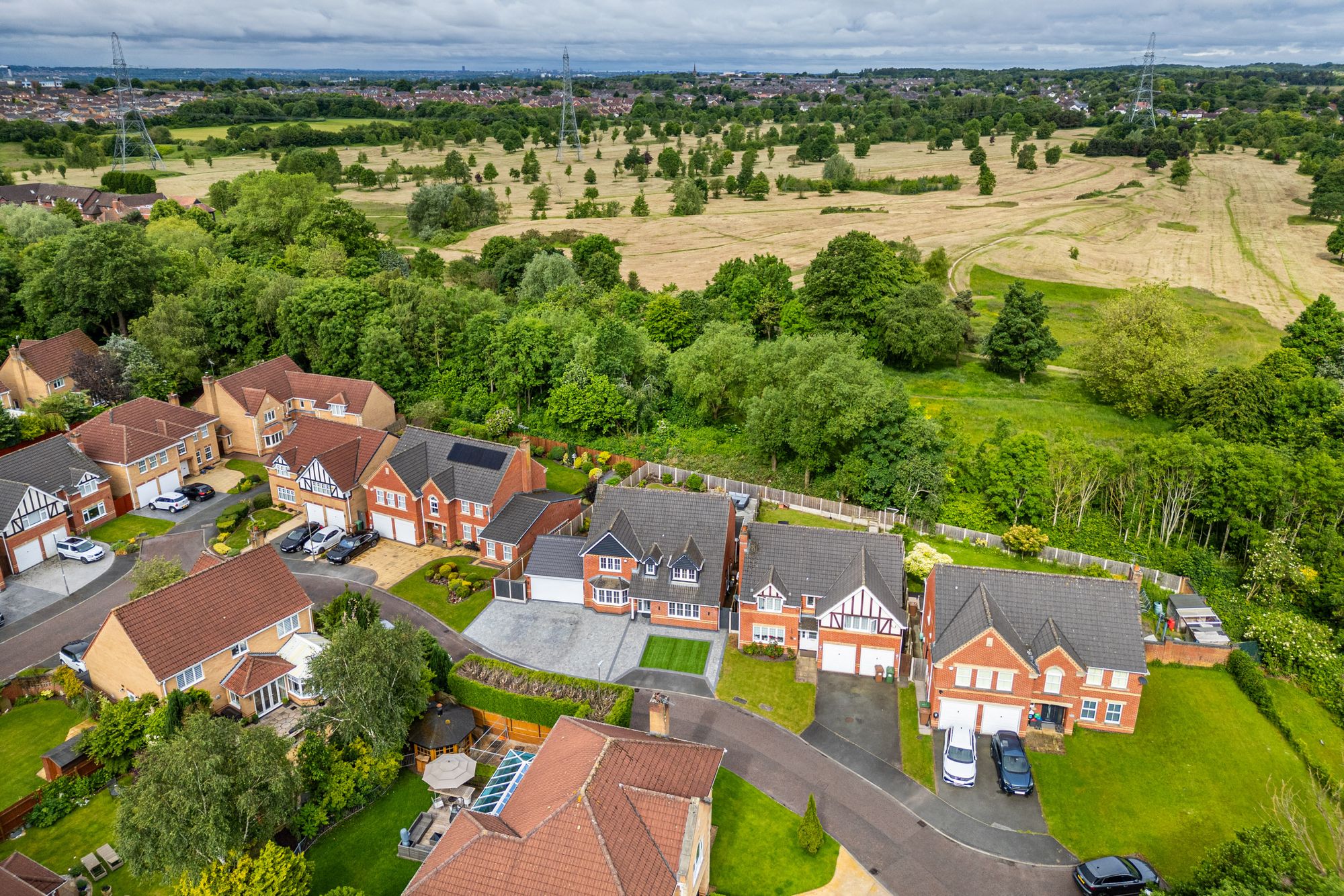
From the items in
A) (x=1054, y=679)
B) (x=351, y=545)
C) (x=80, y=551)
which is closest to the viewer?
(x=1054, y=679)

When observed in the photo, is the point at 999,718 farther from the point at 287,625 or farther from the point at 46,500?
the point at 46,500

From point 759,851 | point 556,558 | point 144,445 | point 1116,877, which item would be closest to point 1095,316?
point 556,558

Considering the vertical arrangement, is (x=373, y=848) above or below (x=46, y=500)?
below

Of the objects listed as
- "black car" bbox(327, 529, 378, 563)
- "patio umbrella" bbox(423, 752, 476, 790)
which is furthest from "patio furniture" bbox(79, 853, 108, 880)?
"black car" bbox(327, 529, 378, 563)

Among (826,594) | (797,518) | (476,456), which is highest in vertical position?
(476,456)

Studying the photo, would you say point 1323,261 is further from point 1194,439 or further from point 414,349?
point 414,349

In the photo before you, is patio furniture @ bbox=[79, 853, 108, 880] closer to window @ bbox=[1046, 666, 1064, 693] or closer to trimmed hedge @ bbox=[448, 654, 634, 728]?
trimmed hedge @ bbox=[448, 654, 634, 728]

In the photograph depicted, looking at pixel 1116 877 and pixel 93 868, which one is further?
pixel 93 868

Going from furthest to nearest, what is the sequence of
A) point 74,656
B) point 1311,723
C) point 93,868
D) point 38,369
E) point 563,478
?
point 38,369 < point 563,478 < point 74,656 < point 1311,723 < point 93,868

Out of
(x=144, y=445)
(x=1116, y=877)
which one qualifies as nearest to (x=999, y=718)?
(x=1116, y=877)
